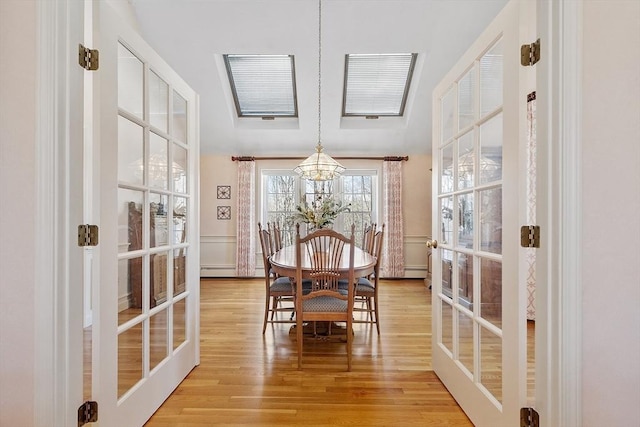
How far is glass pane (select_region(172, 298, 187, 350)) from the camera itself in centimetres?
202

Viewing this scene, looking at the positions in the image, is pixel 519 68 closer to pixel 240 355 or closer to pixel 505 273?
pixel 505 273

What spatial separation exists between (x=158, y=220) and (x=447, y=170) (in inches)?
71.8

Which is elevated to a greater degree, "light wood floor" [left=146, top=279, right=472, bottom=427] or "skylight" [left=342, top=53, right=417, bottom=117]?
"skylight" [left=342, top=53, right=417, bottom=117]

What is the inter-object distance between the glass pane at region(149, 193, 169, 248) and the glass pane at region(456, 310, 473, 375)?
1808 mm

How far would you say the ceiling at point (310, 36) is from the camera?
3.49 meters

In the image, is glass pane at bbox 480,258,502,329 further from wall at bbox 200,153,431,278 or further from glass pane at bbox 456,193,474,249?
wall at bbox 200,153,431,278

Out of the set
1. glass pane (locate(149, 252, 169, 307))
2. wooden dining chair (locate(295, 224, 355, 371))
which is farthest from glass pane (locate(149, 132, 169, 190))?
wooden dining chair (locate(295, 224, 355, 371))

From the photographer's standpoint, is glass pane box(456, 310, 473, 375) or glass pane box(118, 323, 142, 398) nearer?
glass pane box(118, 323, 142, 398)

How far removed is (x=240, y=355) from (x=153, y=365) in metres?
0.85

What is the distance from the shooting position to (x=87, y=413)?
124 cm

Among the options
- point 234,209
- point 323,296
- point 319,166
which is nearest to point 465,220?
point 323,296

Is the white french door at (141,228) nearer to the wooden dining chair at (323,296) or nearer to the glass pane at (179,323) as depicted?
the glass pane at (179,323)
